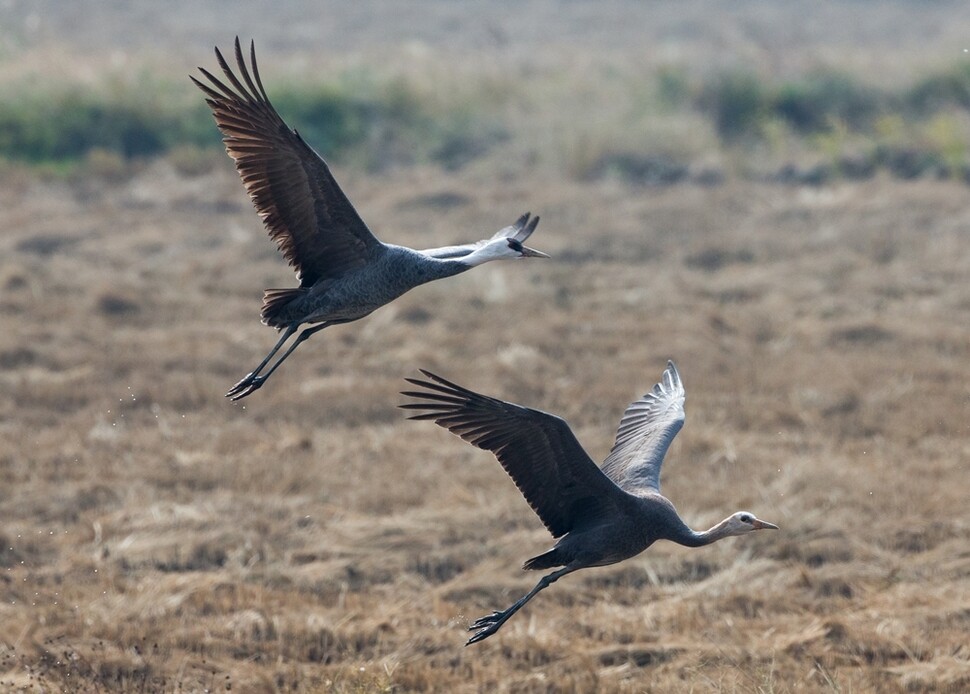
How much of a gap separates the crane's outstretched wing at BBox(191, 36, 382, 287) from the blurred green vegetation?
664 inches

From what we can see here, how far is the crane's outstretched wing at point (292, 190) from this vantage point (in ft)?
21.0

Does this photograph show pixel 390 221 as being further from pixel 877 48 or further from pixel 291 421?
pixel 877 48

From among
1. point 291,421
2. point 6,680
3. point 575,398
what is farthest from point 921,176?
point 6,680

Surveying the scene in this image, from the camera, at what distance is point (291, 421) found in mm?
12828

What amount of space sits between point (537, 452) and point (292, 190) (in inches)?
66.0

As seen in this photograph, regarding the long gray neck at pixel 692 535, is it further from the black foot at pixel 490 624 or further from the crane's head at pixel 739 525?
the black foot at pixel 490 624

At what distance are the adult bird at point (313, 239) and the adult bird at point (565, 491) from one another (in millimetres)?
557

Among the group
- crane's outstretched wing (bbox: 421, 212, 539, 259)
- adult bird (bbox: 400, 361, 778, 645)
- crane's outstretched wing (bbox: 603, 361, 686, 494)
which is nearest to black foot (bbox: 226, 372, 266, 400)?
adult bird (bbox: 400, 361, 778, 645)

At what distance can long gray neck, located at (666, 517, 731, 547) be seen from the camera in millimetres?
6582

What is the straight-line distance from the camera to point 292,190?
6.62 meters

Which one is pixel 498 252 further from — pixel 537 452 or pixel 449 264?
pixel 537 452

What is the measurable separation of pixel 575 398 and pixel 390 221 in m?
7.74

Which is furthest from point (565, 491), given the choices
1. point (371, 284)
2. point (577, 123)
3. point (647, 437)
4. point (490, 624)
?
point (577, 123)

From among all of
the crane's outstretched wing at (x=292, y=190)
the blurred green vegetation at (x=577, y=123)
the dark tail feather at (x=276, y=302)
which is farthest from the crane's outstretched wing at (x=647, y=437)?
the blurred green vegetation at (x=577, y=123)
